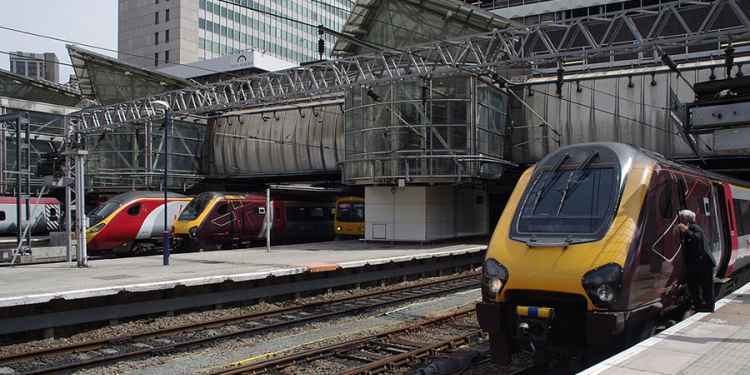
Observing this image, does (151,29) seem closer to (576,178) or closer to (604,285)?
(576,178)

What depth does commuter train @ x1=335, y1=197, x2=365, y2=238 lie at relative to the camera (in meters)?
28.9

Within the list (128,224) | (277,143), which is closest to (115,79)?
(277,143)

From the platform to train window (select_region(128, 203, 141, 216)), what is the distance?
5.63m

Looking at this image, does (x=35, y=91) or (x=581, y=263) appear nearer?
(x=581, y=263)

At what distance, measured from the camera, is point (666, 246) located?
7.91 m

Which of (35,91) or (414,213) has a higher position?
(35,91)

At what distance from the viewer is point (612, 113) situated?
25.7 m

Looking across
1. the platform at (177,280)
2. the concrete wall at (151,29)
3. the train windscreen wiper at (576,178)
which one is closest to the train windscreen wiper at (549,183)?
the train windscreen wiper at (576,178)

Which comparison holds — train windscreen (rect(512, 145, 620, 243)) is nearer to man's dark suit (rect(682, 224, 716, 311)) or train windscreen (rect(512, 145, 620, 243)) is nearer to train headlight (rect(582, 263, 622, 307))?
train headlight (rect(582, 263, 622, 307))

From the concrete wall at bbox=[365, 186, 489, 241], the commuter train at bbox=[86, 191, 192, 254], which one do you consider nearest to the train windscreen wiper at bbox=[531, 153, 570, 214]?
the concrete wall at bbox=[365, 186, 489, 241]

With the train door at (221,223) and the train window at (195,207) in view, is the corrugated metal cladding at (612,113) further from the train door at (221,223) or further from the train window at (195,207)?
the train window at (195,207)

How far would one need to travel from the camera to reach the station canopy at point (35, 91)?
4053 centimetres

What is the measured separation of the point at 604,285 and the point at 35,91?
44.7 m

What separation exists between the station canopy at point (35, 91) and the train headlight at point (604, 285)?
4307cm
